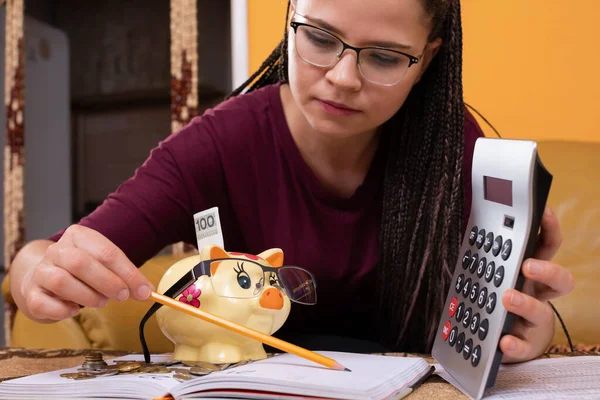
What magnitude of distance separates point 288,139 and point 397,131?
0.18m

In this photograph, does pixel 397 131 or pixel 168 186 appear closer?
pixel 168 186

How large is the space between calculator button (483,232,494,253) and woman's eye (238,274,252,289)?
25 centimetres

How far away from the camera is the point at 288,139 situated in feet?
→ 3.49

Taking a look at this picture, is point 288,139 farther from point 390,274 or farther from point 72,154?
point 72,154

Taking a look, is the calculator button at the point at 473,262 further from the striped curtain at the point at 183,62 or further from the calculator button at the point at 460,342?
the striped curtain at the point at 183,62

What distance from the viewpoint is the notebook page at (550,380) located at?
1.98ft

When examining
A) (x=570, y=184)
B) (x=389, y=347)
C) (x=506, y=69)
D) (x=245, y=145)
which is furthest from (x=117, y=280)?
(x=506, y=69)

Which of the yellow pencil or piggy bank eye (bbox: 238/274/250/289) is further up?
piggy bank eye (bbox: 238/274/250/289)

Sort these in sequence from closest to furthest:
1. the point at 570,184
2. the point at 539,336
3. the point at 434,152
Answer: the point at 539,336 → the point at 434,152 → the point at 570,184

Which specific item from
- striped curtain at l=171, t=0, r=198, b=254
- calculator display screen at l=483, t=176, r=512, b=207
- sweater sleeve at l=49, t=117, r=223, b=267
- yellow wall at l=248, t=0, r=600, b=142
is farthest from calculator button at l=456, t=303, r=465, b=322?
striped curtain at l=171, t=0, r=198, b=254

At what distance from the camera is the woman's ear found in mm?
971

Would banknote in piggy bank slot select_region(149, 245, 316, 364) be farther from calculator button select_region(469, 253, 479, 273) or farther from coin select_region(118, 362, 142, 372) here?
calculator button select_region(469, 253, 479, 273)

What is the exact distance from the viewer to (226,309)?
719 millimetres

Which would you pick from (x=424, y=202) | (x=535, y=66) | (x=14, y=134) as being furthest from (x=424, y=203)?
(x=14, y=134)
